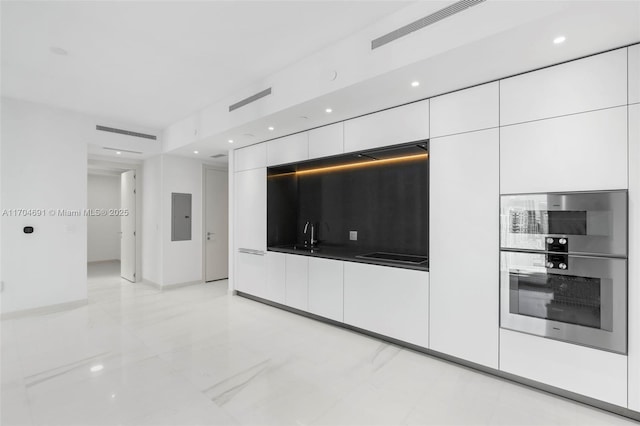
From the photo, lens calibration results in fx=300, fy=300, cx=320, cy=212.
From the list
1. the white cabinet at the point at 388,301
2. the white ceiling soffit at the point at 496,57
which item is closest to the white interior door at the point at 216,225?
the white ceiling soffit at the point at 496,57

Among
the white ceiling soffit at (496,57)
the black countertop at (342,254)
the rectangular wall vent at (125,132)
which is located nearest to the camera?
the white ceiling soffit at (496,57)

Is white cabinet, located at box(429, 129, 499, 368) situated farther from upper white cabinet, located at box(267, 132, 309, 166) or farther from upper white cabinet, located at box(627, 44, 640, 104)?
upper white cabinet, located at box(267, 132, 309, 166)

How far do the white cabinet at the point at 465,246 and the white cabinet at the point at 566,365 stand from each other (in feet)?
0.51

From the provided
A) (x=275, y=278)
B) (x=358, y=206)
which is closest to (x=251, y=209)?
(x=275, y=278)

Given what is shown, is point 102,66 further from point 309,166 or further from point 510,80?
point 510,80

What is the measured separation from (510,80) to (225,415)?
138 inches

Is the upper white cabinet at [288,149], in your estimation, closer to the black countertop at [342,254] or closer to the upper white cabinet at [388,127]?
the upper white cabinet at [388,127]

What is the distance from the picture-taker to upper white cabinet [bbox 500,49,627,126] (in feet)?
→ 7.09

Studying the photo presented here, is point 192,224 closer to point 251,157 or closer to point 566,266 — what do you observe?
point 251,157

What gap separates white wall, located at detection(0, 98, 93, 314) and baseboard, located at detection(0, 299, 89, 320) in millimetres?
51

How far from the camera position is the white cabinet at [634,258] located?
6.79 ft

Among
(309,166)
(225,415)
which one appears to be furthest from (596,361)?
(309,166)

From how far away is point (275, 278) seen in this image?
4664 millimetres

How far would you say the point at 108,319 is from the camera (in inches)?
165
